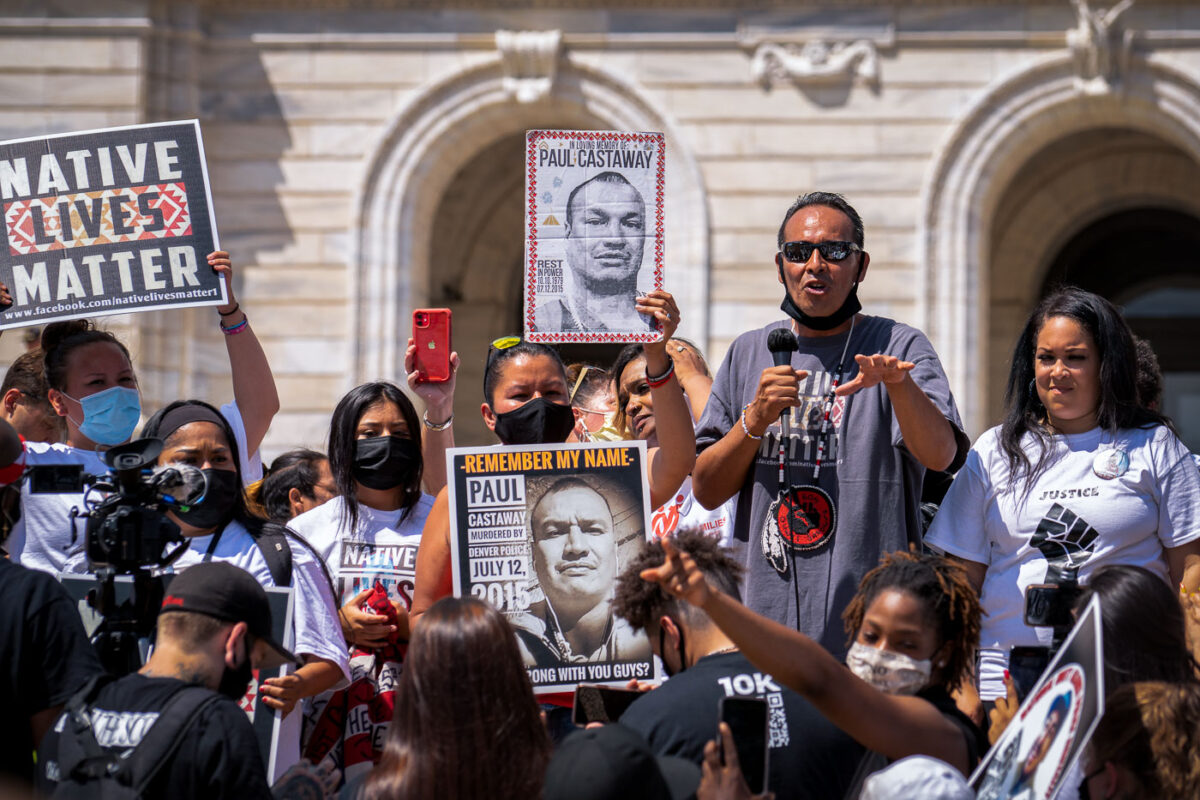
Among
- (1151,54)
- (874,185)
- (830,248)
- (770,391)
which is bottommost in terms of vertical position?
(770,391)

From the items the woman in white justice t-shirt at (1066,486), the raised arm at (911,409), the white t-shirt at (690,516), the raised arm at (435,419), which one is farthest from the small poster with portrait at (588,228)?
the woman in white justice t-shirt at (1066,486)

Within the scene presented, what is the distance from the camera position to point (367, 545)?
4824 millimetres

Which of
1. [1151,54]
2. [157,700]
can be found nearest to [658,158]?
[157,700]

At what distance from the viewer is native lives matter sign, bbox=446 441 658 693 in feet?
13.5

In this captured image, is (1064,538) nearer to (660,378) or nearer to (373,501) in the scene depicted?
(660,378)

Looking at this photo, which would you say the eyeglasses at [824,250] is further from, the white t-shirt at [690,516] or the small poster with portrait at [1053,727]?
the small poster with portrait at [1053,727]

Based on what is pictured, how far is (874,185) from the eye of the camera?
1341 cm

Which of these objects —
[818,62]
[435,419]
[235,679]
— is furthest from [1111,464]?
[818,62]

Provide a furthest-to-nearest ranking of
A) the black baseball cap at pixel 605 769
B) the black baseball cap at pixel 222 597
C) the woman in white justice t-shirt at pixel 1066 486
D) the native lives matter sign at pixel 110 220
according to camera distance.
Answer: the native lives matter sign at pixel 110 220 → the woman in white justice t-shirt at pixel 1066 486 → the black baseball cap at pixel 222 597 → the black baseball cap at pixel 605 769

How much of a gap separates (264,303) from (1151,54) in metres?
8.58

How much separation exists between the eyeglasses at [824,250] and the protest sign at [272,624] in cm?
177

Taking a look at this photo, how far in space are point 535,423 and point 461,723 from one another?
1.51m

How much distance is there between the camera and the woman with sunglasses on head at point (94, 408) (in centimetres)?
466

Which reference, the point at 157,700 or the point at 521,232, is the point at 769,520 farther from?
the point at 521,232
